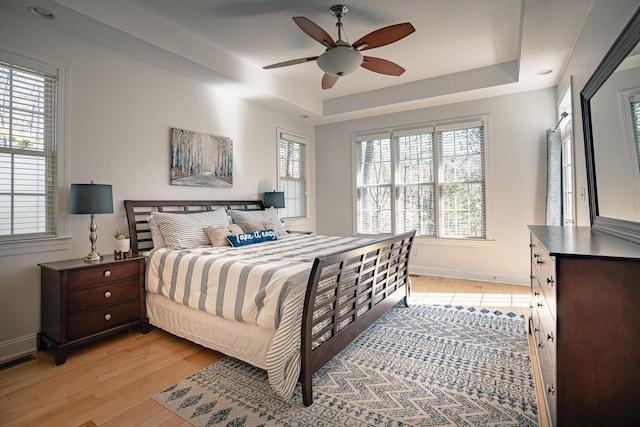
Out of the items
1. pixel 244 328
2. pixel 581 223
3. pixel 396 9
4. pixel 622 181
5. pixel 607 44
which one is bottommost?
pixel 244 328

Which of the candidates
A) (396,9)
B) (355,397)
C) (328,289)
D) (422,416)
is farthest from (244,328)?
(396,9)

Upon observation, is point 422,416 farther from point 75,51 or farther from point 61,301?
point 75,51

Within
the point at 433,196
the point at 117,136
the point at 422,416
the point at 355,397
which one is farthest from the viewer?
the point at 433,196

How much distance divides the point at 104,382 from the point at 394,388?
1.88m

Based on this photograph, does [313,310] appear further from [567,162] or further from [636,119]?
[567,162]

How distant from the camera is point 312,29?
2590mm

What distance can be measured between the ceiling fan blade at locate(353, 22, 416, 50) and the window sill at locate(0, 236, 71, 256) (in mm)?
3038

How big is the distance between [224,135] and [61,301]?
2.65 meters

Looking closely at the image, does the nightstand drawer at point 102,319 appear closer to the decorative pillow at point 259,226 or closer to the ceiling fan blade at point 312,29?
the decorative pillow at point 259,226

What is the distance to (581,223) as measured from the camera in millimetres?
3006

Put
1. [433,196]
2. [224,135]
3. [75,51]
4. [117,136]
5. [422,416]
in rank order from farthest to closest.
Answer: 1. [433,196]
2. [224,135]
3. [117,136]
4. [75,51]
5. [422,416]

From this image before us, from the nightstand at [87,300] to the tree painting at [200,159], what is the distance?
126 centimetres

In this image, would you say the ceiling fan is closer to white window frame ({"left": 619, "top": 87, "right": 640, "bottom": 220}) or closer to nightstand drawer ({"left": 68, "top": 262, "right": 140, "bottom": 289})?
white window frame ({"left": 619, "top": 87, "right": 640, "bottom": 220})

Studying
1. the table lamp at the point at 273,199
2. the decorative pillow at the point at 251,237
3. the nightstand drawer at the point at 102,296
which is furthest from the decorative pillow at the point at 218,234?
the table lamp at the point at 273,199
